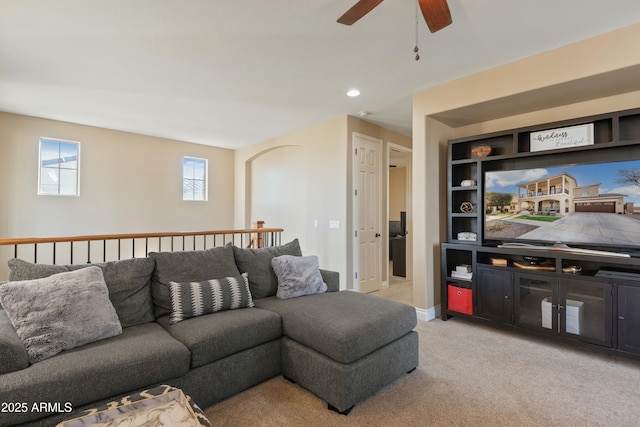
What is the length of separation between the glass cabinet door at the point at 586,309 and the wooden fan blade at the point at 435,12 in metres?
2.46

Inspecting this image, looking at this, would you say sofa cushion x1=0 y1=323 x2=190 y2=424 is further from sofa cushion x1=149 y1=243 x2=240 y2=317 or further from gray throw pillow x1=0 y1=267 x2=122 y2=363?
sofa cushion x1=149 y1=243 x2=240 y2=317

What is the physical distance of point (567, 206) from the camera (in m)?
2.95

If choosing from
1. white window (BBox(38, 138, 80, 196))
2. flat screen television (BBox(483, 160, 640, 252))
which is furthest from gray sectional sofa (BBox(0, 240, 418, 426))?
white window (BBox(38, 138, 80, 196))

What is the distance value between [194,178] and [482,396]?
6.05m

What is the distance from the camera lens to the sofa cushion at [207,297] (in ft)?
7.29

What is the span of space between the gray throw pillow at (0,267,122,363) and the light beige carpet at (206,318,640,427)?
881 mm

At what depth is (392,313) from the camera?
2242 mm

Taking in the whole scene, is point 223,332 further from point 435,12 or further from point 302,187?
point 302,187

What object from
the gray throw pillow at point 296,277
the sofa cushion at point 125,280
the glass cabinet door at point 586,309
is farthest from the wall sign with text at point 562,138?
the sofa cushion at point 125,280

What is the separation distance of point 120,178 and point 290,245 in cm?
391

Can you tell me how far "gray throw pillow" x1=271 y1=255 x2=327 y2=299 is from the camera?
2.75 m

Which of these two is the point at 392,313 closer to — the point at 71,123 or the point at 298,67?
the point at 298,67

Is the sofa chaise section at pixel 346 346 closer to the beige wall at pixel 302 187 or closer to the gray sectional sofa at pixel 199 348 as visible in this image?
the gray sectional sofa at pixel 199 348

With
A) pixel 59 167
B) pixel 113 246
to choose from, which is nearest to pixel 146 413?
pixel 113 246
